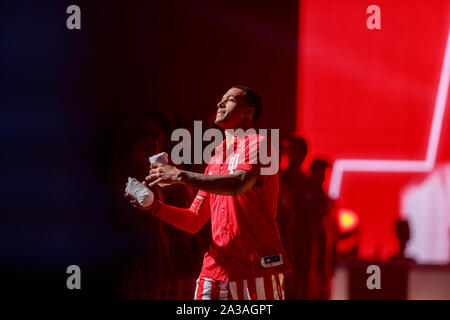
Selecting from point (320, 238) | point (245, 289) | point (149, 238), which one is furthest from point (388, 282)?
point (245, 289)

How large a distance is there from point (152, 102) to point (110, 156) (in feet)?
1.78

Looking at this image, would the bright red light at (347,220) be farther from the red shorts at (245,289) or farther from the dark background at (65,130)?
the red shorts at (245,289)

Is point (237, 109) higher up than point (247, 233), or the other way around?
point (237, 109)

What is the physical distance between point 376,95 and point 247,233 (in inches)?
116

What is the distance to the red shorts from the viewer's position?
2.76 metres

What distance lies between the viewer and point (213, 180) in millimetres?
2613

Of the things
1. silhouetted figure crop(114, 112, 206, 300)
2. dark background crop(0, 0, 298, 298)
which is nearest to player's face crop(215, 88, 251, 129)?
silhouetted figure crop(114, 112, 206, 300)

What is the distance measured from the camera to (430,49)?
5332mm

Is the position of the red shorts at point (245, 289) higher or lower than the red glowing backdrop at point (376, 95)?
lower

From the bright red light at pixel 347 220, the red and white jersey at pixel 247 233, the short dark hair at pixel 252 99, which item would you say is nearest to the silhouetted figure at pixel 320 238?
the bright red light at pixel 347 220

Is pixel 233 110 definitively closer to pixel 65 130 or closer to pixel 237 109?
pixel 237 109

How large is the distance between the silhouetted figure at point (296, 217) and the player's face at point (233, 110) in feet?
6.55

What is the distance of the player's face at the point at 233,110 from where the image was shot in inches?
113

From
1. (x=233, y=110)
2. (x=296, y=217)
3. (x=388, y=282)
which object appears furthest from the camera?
(x=296, y=217)
